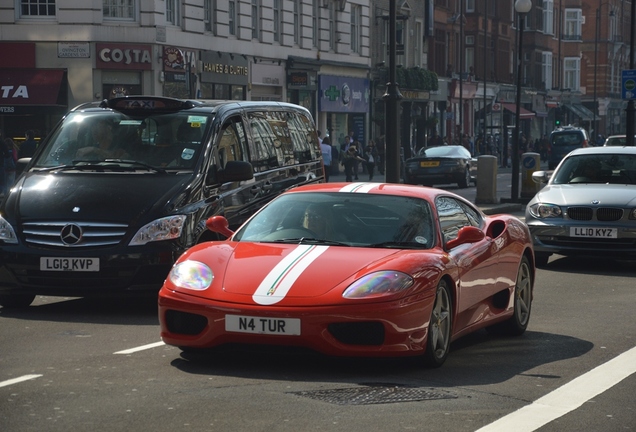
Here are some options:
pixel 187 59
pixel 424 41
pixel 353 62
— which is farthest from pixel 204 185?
pixel 424 41

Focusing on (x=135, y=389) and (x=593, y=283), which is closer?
(x=135, y=389)

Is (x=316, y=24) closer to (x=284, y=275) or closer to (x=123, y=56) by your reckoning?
(x=123, y=56)

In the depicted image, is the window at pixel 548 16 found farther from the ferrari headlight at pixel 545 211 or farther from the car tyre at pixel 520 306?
the car tyre at pixel 520 306

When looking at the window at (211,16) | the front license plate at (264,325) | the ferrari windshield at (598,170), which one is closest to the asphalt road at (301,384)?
the front license plate at (264,325)

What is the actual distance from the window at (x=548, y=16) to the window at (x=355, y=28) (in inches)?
1531

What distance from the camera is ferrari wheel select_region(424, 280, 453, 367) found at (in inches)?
331

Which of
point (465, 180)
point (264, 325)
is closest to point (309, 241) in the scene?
point (264, 325)

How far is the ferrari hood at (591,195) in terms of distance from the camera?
1588 centimetres

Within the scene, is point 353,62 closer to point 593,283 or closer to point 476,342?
point 593,283

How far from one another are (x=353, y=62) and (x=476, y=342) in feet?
153

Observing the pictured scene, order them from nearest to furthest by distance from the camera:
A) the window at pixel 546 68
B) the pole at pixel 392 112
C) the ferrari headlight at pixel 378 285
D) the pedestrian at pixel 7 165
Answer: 1. the ferrari headlight at pixel 378 285
2. the pole at pixel 392 112
3. the pedestrian at pixel 7 165
4. the window at pixel 546 68

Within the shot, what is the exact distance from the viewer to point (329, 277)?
8.32 meters

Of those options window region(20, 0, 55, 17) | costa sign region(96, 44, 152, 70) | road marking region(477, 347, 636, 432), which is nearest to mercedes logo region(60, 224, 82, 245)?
road marking region(477, 347, 636, 432)

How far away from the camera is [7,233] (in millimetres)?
11469
